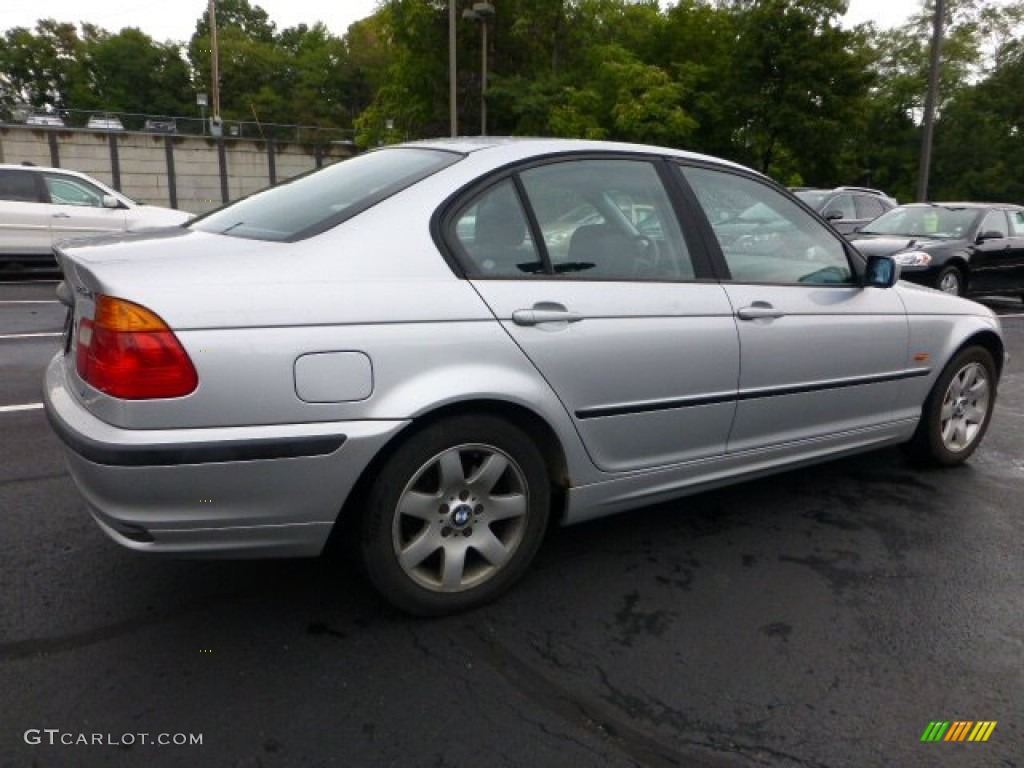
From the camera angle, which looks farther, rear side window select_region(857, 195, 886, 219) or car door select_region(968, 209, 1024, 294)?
rear side window select_region(857, 195, 886, 219)

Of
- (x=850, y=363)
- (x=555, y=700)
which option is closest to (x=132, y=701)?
(x=555, y=700)

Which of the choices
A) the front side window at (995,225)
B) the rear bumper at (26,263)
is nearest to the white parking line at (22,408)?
the rear bumper at (26,263)

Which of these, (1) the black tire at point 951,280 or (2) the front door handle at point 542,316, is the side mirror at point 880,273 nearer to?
(2) the front door handle at point 542,316

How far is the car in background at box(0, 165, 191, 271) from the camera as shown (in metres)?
11.5

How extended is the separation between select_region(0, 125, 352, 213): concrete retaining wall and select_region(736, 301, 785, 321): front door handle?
29.0 m

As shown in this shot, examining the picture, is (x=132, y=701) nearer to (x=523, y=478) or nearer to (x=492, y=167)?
Answer: (x=523, y=478)

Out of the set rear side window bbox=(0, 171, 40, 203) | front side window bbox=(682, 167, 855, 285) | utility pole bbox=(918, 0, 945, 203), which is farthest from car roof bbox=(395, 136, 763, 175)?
utility pole bbox=(918, 0, 945, 203)

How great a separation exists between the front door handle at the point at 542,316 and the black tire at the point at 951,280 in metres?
9.34

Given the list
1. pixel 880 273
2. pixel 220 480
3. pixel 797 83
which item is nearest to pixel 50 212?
pixel 220 480

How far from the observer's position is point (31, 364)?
6211 mm

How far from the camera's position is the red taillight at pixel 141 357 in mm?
2111

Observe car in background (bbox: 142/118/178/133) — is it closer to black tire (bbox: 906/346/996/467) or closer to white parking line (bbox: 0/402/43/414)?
white parking line (bbox: 0/402/43/414)

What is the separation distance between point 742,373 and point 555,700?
150 cm

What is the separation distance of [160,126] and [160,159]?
267 centimetres
